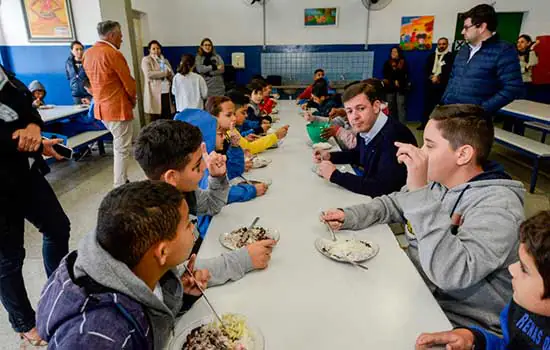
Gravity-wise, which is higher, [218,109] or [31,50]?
[31,50]

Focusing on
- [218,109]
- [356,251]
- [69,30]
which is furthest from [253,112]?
[69,30]

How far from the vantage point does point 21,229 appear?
1.55 meters

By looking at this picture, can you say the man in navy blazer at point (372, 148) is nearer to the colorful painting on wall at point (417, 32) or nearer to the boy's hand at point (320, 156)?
the boy's hand at point (320, 156)

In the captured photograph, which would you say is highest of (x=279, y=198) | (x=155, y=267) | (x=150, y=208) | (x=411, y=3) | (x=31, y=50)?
(x=411, y=3)

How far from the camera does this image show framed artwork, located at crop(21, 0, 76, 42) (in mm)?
5238

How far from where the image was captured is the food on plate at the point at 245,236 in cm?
123

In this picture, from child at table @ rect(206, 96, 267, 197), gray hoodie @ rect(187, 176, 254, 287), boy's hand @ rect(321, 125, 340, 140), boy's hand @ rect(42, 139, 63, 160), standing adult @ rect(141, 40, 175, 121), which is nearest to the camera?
gray hoodie @ rect(187, 176, 254, 287)

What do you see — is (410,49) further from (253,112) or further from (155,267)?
(155,267)

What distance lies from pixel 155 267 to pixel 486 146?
40.4 inches

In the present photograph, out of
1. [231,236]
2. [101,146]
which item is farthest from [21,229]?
[101,146]

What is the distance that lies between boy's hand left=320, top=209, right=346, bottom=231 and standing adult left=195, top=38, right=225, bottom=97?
486cm

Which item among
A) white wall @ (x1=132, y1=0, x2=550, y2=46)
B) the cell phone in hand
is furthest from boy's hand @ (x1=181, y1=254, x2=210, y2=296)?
white wall @ (x1=132, y1=0, x2=550, y2=46)

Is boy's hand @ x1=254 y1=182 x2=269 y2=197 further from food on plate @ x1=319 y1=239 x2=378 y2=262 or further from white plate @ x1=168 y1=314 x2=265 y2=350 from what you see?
white plate @ x1=168 y1=314 x2=265 y2=350

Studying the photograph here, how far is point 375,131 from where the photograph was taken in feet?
6.35
